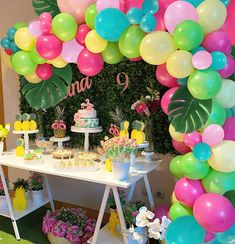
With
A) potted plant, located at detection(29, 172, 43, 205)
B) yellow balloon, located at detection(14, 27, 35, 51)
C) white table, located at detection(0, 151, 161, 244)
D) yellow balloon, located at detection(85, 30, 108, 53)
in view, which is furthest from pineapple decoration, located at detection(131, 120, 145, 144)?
potted plant, located at detection(29, 172, 43, 205)

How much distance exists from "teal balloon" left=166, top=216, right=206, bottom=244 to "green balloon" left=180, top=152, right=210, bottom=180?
8.1 inches

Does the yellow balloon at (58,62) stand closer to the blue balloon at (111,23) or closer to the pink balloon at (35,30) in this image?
the pink balloon at (35,30)

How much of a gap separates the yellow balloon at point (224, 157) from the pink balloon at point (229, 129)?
0.18ft

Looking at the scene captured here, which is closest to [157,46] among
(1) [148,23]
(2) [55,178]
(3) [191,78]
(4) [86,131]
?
(1) [148,23]

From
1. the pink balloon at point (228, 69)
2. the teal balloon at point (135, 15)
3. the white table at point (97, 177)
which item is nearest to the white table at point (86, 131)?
the white table at point (97, 177)

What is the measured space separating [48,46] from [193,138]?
0.90 metres

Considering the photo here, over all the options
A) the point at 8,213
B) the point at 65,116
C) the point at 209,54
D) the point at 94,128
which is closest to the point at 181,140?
the point at 209,54

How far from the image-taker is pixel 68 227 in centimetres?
255

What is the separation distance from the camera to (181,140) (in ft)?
5.37

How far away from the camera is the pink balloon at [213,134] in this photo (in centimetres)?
148

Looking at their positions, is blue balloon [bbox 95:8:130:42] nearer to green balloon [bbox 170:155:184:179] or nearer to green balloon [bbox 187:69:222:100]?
green balloon [bbox 187:69:222:100]

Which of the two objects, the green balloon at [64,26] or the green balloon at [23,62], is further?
the green balloon at [23,62]

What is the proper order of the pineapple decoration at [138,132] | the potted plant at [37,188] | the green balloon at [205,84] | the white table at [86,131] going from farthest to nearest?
1. the potted plant at [37,188]
2. the white table at [86,131]
3. the pineapple decoration at [138,132]
4. the green balloon at [205,84]

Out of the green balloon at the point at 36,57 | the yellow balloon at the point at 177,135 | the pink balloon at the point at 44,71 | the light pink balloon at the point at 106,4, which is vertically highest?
the light pink balloon at the point at 106,4
